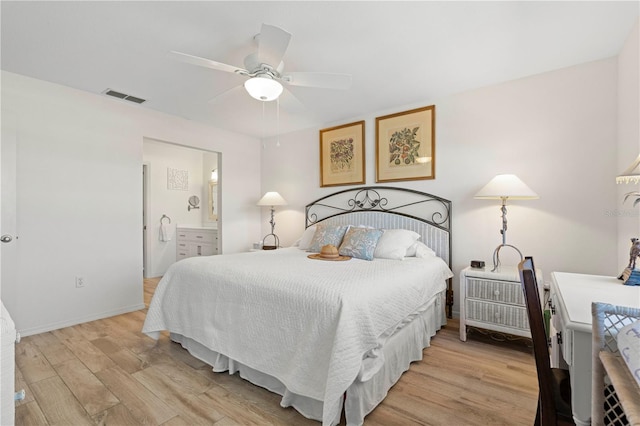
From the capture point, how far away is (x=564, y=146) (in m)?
2.67

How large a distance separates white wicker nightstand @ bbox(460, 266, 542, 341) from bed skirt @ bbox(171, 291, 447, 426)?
1.02 ft

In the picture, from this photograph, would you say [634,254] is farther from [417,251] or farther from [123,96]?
[123,96]

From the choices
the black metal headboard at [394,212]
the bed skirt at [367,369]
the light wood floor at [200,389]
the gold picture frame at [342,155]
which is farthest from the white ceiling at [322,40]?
the light wood floor at [200,389]

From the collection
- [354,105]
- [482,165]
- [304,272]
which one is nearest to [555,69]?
[482,165]

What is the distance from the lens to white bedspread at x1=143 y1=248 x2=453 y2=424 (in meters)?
1.54

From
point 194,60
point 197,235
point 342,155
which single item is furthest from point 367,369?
point 197,235

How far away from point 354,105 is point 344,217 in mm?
1420

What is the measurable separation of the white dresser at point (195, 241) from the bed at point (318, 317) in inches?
106

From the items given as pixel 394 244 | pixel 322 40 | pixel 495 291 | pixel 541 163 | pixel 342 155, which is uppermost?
pixel 322 40

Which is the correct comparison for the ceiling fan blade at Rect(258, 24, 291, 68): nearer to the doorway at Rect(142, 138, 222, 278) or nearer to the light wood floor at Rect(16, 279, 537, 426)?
the light wood floor at Rect(16, 279, 537, 426)

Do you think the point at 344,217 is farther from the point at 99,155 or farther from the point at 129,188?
the point at 99,155

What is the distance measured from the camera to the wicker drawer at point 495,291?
2443 millimetres

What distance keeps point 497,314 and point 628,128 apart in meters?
1.71

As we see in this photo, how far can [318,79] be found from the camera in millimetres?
2271
